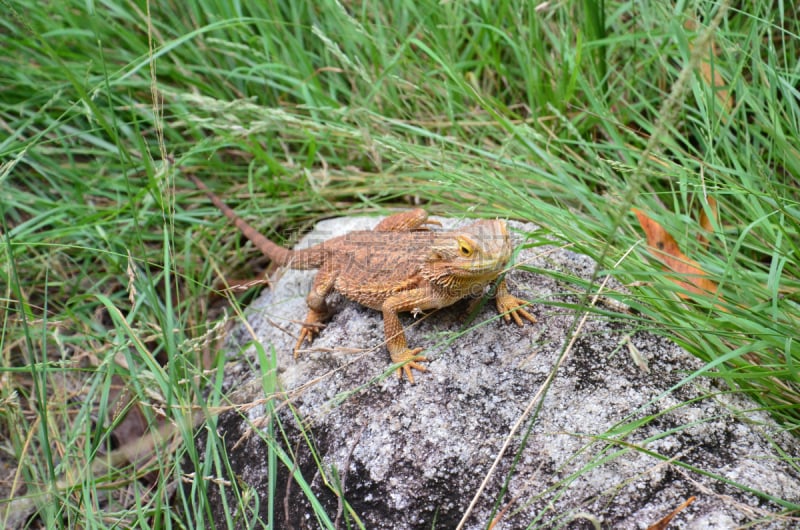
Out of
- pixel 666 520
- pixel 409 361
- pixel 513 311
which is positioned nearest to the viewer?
pixel 666 520

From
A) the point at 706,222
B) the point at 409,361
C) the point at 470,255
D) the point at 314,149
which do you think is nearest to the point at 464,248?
the point at 470,255

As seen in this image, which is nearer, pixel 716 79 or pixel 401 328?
pixel 401 328

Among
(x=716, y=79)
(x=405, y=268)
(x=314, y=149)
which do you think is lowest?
(x=405, y=268)

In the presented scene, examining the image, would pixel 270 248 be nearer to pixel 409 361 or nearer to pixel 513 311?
pixel 409 361

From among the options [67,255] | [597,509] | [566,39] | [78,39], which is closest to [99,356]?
[67,255]

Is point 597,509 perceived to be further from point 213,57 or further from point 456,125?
point 213,57

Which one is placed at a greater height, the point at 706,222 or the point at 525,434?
the point at 706,222

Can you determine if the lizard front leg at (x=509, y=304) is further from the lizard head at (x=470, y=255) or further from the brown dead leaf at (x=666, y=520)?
the brown dead leaf at (x=666, y=520)
